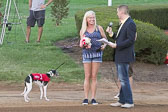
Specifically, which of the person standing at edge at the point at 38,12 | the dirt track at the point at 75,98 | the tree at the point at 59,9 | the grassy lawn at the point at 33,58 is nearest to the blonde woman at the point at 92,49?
the dirt track at the point at 75,98

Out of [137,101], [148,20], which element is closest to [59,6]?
[148,20]

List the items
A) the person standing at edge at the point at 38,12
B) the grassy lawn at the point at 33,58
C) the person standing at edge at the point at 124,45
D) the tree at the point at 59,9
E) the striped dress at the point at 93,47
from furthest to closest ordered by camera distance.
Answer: the tree at the point at 59,9, the person standing at edge at the point at 38,12, the grassy lawn at the point at 33,58, the striped dress at the point at 93,47, the person standing at edge at the point at 124,45

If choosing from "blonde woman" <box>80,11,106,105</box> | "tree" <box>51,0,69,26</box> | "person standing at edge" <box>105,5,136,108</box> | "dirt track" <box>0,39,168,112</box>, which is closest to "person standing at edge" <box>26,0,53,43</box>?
"dirt track" <box>0,39,168,112</box>

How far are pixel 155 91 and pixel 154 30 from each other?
264 centimetres

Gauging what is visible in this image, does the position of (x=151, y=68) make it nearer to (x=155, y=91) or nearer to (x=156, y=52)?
(x=156, y=52)

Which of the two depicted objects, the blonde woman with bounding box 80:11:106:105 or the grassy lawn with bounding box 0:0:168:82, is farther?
the grassy lawn with bounding box 0:0:168:82

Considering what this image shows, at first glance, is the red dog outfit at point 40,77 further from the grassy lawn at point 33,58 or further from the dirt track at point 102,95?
the grassy lawn at point 33,58

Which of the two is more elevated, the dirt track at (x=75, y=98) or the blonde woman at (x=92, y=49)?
the blonde woman at (x=92, y=49)

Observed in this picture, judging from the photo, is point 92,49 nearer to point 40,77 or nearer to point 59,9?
point 40,77

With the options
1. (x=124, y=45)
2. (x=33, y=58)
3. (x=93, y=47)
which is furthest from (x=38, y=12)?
(x=124, y=45)

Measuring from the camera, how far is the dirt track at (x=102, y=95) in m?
8.70

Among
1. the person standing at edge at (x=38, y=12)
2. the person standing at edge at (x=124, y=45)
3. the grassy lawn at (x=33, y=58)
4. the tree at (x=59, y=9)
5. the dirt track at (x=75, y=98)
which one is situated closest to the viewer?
the person standing at edge at (x=124, y=45)

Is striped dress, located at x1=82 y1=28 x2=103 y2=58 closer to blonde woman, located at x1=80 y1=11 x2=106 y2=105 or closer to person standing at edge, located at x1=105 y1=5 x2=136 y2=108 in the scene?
blonde woman, located at x1=80 y1=11 x2=106 y2=105

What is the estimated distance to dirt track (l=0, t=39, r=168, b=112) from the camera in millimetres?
8695
